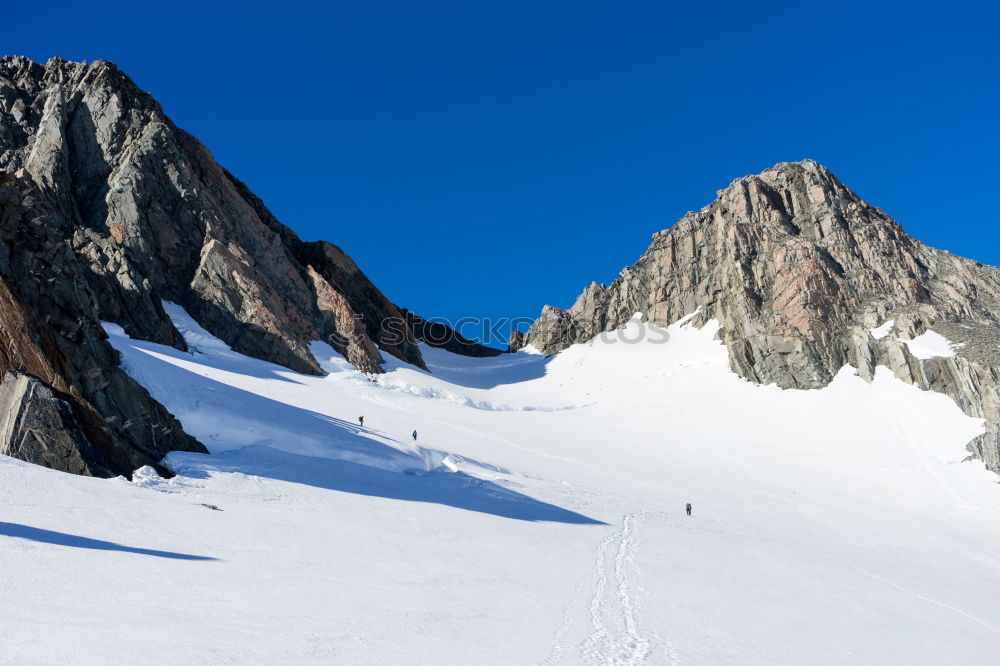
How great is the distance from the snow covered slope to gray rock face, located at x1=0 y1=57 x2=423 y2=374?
202 inches

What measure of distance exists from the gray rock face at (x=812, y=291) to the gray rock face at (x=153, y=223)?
3668 cm

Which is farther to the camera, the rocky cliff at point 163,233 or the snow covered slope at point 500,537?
the rocky cliff at point 163,233

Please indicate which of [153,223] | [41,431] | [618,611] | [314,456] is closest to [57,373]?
[41,431]

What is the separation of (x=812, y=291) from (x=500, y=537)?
52895 millimetres

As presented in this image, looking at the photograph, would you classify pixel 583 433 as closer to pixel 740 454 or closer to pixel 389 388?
pixel 740 454

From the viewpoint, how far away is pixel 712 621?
13.9 metres

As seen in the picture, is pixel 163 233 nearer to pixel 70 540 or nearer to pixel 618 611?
pixel 70 540

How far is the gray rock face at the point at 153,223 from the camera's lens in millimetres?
53969

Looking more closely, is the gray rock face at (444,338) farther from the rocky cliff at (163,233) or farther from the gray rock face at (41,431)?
the gray rock face at (41,431)

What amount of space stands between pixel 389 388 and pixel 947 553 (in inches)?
1553

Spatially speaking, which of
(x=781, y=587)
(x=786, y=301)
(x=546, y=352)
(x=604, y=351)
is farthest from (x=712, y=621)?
(x=546, y=352)

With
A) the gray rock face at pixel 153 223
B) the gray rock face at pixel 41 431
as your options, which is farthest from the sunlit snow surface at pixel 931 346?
the gray rock face at pixel 41 431

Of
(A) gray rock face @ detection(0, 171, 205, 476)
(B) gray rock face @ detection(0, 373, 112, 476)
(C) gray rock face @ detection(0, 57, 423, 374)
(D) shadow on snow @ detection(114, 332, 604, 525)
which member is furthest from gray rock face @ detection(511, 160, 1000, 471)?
(B) gray rock face @ detection(0, 373, 112, 476)

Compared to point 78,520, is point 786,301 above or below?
above
